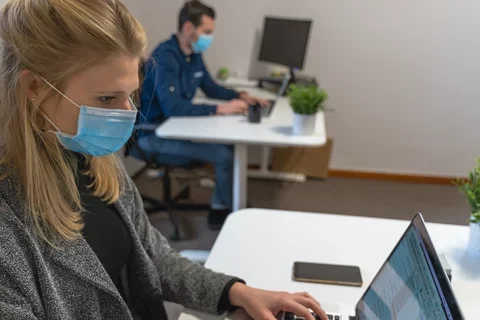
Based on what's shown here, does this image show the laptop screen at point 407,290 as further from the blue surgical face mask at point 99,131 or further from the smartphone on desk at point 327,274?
the blue surgical face mask at point 99,131

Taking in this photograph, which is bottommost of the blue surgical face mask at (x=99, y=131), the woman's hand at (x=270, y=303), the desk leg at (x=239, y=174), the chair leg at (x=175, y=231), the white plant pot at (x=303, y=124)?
the chair leg at (x=175, y=231)

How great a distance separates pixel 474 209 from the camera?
114cm

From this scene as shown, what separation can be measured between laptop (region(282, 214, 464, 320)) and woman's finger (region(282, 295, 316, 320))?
0.08 ft

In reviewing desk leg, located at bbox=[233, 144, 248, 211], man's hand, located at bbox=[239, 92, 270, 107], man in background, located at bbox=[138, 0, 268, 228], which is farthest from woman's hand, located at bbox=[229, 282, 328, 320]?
man's hand, located at bbox=[239, 92, 270, 107]

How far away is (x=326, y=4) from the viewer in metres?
3.54

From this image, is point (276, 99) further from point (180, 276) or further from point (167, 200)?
point (180, 276)

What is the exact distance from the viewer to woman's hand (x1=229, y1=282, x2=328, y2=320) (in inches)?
38.9

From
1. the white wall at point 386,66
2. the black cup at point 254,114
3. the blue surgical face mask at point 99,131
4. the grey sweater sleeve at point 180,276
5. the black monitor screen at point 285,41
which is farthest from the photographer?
the white wall at point 386,66

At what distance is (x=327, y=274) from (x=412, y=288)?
0.41m

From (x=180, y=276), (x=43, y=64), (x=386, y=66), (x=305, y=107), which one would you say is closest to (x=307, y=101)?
(x=305, y=107)

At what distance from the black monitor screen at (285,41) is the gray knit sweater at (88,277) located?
7.44 feet

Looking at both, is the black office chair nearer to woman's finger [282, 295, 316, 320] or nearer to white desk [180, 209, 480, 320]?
white desk [180, 209, 480, 320]

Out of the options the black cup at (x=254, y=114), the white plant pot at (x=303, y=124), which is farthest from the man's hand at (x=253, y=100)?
the white plant pot at (x=303, y=124)

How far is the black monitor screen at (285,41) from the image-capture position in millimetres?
3225
